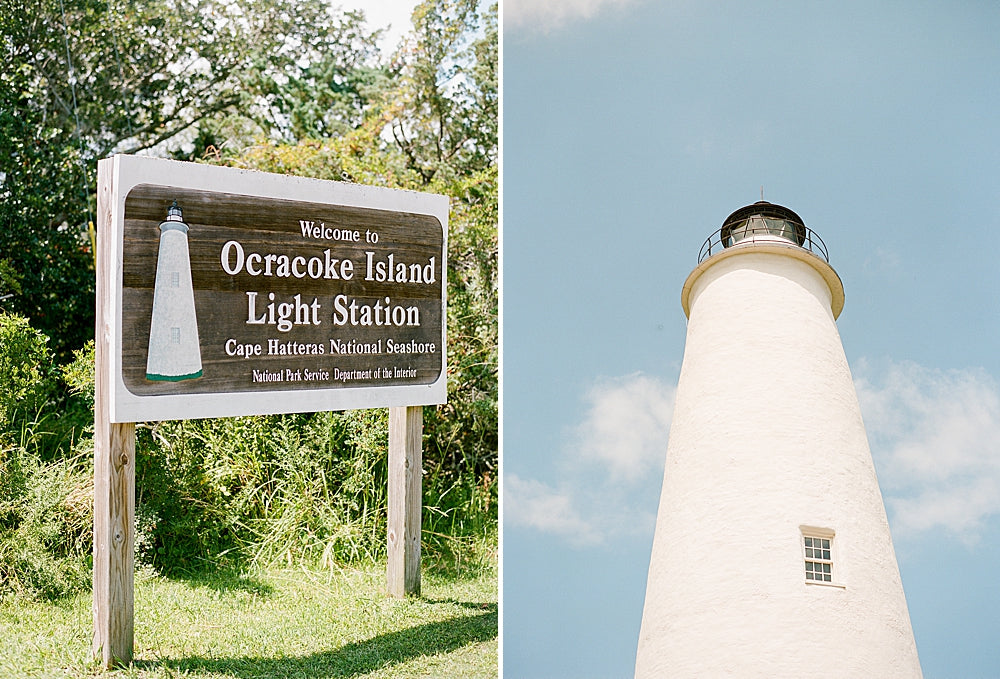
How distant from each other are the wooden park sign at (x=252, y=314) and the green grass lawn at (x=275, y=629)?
313 mm

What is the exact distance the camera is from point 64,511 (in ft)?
17.2

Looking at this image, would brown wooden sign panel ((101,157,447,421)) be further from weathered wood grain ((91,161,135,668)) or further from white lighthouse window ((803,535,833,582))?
white lighthouse window ((803,535,833,582))

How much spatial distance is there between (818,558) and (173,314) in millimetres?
3802

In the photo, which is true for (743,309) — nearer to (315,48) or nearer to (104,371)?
(104,371)

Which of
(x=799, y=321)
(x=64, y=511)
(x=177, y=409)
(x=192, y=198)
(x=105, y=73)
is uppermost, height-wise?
(x=105, y=73)

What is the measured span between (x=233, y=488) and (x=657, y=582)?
10.7 ft

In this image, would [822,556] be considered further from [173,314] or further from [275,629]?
[173,314]

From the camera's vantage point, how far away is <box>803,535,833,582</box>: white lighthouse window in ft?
14.8

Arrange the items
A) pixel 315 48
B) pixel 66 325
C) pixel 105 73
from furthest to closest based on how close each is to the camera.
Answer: pixel 315 48 < pixel 105 73 < pixel 66 325

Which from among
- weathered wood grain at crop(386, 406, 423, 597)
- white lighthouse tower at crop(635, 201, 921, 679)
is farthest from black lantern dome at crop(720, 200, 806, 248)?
weathered wood grain at crop(386, 406, 423, 597)

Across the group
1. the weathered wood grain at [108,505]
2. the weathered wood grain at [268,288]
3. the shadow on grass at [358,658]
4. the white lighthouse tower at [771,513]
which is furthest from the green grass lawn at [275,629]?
the weathered wood grain at [268,288]

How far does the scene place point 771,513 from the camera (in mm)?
4613

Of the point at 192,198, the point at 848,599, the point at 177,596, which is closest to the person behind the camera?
the point at 192,198

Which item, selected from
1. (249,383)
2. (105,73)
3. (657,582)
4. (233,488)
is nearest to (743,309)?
(657,582)
